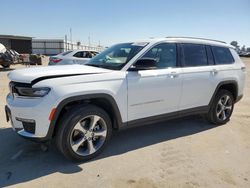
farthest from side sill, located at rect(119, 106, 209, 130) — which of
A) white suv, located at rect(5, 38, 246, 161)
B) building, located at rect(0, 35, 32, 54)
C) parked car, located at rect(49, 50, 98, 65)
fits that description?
building, located at rect(0, 35, 32, 54)

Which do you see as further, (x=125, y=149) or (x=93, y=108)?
(x=125, y=149)

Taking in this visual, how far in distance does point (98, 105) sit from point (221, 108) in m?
3.04

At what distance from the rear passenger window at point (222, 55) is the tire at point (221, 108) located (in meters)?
0.65

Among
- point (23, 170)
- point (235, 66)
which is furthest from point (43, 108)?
point (235, 66)

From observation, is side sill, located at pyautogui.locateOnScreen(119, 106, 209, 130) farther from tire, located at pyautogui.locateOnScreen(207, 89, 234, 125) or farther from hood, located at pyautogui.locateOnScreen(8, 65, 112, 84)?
hood, located at pyautogui.locateOnScreen(8, 65, 112, 84)

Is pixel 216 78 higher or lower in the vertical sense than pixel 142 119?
higher

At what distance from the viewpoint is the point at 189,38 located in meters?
4.90

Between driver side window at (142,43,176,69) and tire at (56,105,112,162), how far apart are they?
1352 mm

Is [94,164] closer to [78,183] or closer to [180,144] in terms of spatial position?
[78,183]

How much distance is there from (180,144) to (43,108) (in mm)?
2470

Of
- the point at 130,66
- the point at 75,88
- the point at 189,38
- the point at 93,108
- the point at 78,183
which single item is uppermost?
the point at 189,38

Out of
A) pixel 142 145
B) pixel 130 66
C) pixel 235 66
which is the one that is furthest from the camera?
pixel 235 66

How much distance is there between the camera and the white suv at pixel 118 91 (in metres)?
3.24

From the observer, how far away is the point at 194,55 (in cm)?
482
